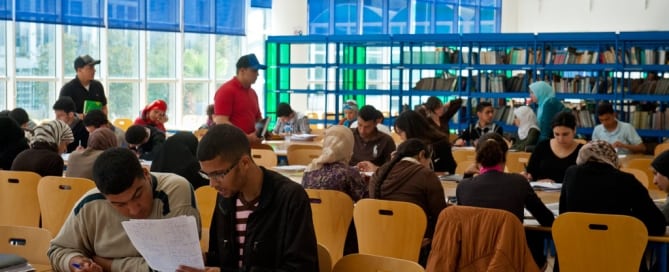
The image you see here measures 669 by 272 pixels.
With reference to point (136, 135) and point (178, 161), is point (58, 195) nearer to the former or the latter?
point (178, 161)

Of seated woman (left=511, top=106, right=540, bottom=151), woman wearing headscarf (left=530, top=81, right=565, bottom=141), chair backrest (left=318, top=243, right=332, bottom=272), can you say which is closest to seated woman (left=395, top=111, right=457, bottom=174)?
seated woman (left=511, top=106, right=540, bottom=151)

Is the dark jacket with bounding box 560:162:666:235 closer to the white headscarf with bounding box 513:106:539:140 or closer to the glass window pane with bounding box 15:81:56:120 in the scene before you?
the white headscarf with bounding box 513:106:539:140

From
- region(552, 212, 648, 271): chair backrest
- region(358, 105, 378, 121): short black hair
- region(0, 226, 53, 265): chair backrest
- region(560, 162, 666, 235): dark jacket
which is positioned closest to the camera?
region(0, 226, 53, 265): chair backrest

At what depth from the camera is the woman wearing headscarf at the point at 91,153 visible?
5.95 m

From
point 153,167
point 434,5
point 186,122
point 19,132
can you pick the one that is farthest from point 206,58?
point 153,167

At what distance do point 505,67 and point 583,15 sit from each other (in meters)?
7.35

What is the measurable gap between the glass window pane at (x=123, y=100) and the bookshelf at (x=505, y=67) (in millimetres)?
2118

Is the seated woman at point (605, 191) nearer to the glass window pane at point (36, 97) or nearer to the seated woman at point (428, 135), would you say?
the seated woman at point (428, 135)

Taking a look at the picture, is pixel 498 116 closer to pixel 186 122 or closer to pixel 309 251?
pixel 186 122

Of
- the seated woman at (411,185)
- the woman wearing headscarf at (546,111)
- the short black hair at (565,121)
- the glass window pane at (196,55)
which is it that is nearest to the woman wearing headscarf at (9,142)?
the seated woman at (411,185)

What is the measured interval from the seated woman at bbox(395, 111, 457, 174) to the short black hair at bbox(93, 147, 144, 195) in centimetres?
428

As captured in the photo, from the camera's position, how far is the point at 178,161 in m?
5.61

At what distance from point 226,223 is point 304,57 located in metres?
14.1

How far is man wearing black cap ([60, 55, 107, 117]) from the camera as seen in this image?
956 cm
